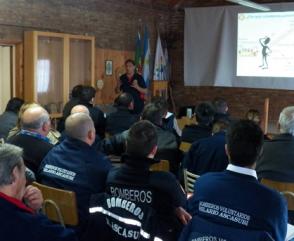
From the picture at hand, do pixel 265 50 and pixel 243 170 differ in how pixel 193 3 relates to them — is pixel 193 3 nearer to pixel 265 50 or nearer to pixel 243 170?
pixel 265 50

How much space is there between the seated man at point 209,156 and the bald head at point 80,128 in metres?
1.00

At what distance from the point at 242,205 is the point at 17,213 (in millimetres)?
966

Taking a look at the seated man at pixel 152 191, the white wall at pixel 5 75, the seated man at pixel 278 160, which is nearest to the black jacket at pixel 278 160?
the seated man at pixel 278 160

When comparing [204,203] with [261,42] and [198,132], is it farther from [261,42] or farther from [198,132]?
[261,42]

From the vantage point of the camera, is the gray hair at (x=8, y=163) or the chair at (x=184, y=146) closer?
the gray hair at (x=8, y=163)

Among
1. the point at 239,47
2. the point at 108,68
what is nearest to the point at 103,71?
the point at 108,68

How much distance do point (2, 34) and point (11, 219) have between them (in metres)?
5.59

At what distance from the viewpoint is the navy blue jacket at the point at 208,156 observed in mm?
3760

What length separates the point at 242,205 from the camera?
6.67 feet

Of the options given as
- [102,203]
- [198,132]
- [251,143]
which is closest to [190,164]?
[198,132]

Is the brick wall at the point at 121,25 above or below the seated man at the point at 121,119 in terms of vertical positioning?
above

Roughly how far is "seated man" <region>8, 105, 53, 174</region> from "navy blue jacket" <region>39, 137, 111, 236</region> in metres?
0.49

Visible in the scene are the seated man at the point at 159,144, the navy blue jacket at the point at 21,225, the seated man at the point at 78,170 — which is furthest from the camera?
the seated man at the point at 159,144

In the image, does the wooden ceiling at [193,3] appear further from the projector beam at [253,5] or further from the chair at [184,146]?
the chair at [184,146]
